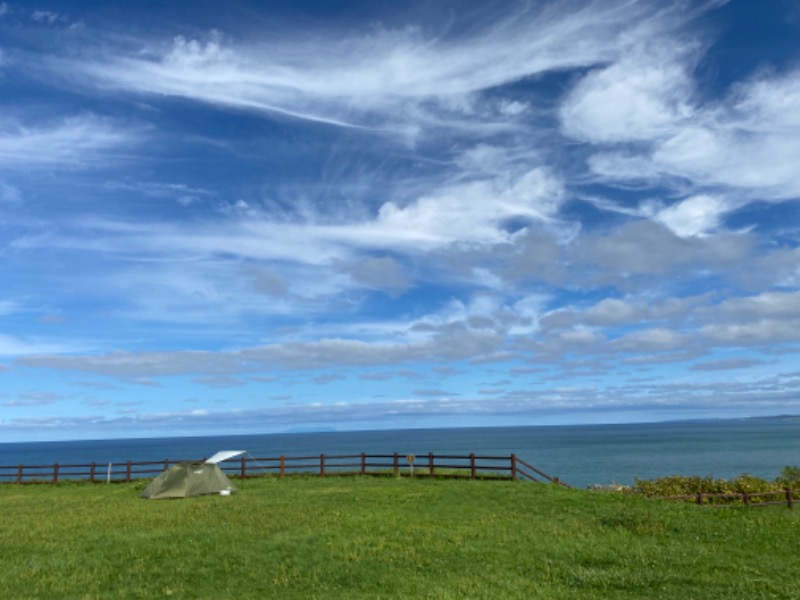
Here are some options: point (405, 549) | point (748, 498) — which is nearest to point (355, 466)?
point (748, 498)

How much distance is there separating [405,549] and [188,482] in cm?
1504

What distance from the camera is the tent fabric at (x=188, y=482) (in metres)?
26.2

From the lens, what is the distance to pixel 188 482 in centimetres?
2642

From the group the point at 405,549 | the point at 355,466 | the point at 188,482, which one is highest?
the point at 188,482

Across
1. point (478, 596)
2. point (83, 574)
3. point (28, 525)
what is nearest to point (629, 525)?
point (478, 596)

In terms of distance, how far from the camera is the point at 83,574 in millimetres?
13070

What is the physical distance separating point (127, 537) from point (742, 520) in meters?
17.4

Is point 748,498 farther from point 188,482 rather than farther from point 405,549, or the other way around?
point 188,482

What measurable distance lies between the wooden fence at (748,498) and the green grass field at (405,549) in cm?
64

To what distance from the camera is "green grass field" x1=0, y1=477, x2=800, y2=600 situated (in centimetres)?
1174

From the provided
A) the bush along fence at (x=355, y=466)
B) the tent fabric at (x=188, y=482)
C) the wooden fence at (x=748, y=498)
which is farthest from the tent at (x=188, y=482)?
the wooden fence at (x=748, y=498)

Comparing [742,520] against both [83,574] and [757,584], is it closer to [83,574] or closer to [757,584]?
[757,584]

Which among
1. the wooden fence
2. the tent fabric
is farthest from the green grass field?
the tent fabric

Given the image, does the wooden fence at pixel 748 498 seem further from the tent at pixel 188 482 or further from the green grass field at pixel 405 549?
the tent at pixel 188 482
